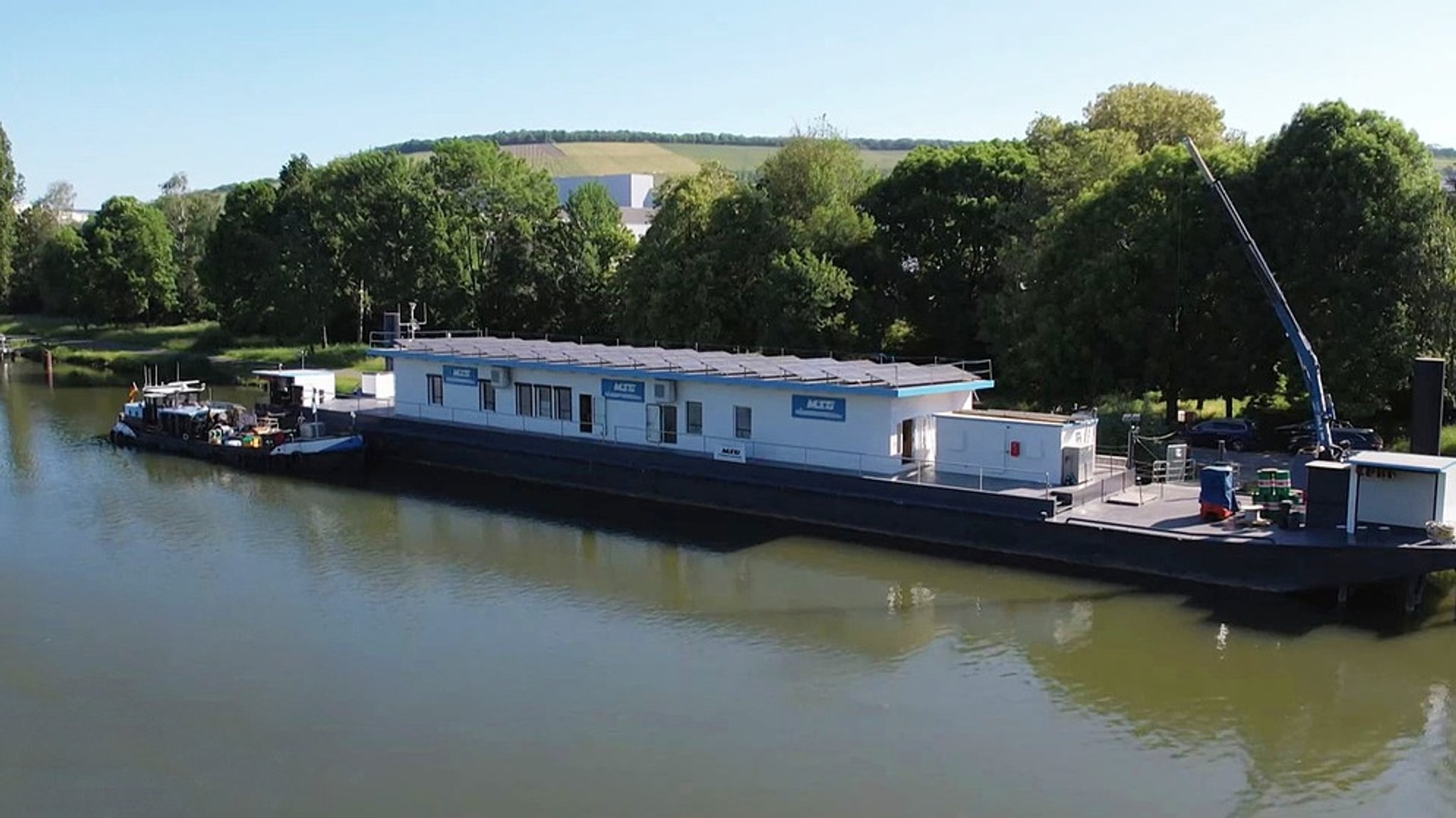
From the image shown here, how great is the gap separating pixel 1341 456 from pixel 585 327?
3996cm

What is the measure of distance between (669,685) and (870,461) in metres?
10.6

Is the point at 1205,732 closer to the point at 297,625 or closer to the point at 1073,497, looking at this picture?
the point at 1073,497

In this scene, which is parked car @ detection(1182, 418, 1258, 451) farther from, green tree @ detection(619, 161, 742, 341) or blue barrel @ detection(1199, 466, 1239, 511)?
green tree @ detection(619, 161, 742, 341)

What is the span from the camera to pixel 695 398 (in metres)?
30.8

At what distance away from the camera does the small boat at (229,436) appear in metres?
35.3

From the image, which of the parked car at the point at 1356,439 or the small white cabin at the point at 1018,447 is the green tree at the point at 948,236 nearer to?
the parked car at the point at 1356,439

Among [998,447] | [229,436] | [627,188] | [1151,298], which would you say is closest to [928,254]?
[1151,298]

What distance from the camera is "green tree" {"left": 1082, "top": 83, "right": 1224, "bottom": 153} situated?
47312 millimetres

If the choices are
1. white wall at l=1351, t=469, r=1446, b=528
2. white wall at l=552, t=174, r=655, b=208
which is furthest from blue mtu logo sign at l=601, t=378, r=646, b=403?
white wall at l=552, t=174, r=655, b=208

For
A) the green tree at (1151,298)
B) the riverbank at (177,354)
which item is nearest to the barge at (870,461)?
the green tree at (1151,298)

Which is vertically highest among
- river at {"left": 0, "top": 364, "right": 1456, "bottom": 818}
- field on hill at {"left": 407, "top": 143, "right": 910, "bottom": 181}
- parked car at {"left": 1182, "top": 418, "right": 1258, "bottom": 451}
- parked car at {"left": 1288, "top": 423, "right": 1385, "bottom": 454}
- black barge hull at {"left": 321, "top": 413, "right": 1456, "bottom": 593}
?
field on hill at {"left": 407, "top": 143, "right": 910, "bottom": 181}

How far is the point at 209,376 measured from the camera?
59844 millimetres

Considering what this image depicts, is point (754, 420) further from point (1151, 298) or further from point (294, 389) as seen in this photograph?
point (294, 389)

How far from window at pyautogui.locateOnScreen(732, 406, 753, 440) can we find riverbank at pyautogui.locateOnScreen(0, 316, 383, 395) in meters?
24.5
